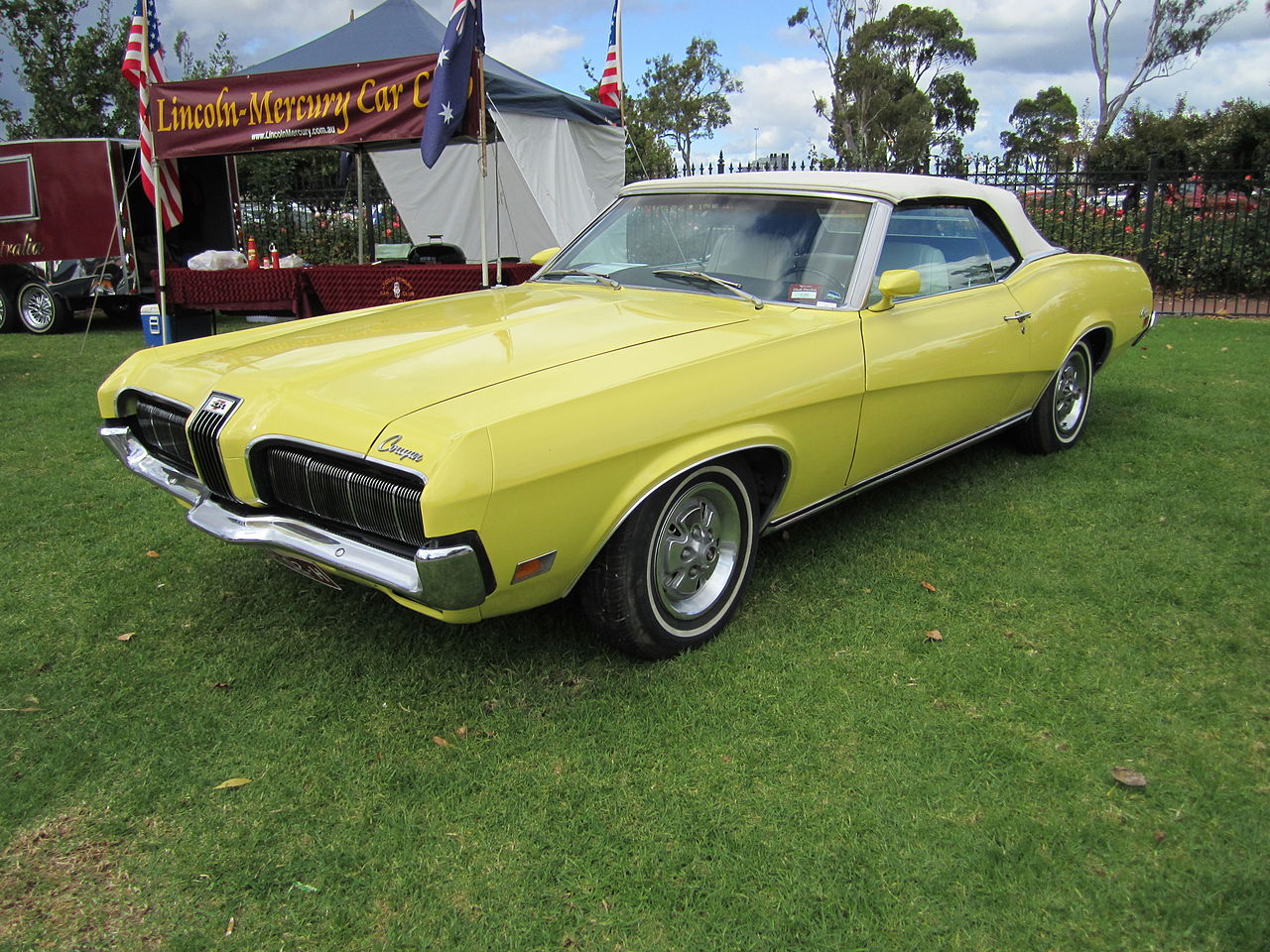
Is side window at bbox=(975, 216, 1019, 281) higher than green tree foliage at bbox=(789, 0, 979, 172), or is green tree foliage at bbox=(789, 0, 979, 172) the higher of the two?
green tree foliage at bbox=(789, 0, 979, 172)

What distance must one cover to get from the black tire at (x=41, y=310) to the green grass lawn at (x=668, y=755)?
24.3ft

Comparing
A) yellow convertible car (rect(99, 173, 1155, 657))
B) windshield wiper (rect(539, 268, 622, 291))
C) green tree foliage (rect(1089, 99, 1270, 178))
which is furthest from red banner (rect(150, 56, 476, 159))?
green tree foliage (rect(1089, 99, 1270, 178))

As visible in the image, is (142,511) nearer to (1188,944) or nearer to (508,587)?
(508,587)

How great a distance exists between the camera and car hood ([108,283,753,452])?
101 inches

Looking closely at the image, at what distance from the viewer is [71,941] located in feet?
6.42

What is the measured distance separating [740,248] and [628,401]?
1.37m

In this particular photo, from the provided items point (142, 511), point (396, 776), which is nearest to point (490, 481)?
point (396, 776)

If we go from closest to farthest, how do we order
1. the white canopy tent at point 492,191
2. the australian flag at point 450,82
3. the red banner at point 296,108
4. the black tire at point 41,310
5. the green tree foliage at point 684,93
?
the australian flag at point 450,82
the red banner at point 296,108
the white canopy tent at point 492,191
the black tire at point 41,310
the green tree foliage at point 684,93

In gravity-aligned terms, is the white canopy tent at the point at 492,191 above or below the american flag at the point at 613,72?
below

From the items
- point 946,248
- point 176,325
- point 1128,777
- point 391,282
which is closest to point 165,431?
point 1128,777

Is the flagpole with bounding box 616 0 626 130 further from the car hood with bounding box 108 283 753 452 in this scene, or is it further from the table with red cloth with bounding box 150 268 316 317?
the car hood with bounding box 108 283 753 452

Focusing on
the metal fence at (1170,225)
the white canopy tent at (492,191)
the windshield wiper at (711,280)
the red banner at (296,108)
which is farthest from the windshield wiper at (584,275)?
the metal fence at (1170,225)

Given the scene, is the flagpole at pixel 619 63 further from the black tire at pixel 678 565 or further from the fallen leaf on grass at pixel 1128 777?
the fallen leaf on grass at pixel 1128 777

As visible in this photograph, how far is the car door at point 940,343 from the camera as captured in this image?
351cm
